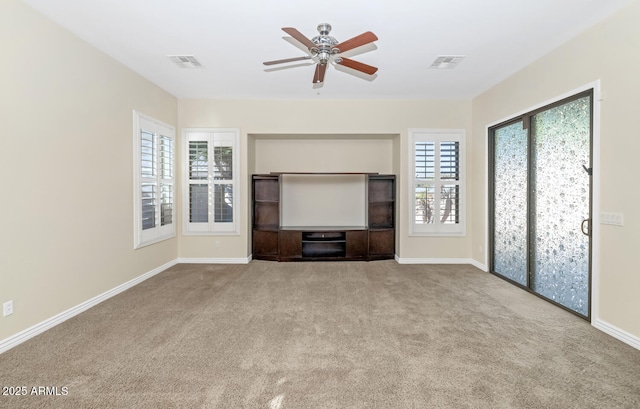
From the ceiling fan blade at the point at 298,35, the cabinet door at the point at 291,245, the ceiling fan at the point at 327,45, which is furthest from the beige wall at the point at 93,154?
the ceiling fan blade at the point at 298,35

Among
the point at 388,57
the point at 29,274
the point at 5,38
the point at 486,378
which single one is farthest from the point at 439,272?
the point at 5,38

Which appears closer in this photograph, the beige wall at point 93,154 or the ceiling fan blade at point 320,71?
the beige wall at point 93,154

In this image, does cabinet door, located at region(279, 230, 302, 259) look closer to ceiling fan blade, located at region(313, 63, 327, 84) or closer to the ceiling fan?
ceiling fan blade, located at region(313, 63, 327, 84)

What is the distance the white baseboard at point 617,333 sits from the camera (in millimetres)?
2519

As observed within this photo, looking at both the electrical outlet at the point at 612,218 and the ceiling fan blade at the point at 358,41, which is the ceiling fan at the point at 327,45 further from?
the electrical outlet at the point at 612,218

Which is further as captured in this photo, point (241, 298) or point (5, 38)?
point (241, 298)

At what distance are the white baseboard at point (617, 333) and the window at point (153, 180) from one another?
5354 millimetres

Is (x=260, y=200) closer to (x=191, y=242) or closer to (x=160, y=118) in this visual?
(x=191, y=242)

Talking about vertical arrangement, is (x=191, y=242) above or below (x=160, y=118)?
below

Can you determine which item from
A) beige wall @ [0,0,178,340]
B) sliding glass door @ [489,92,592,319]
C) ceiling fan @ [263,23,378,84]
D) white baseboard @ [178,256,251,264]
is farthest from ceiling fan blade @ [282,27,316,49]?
white baseboard @ [178,256,251,264]

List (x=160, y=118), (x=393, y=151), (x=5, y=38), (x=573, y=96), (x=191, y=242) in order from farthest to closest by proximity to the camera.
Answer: (x=393, y=151), (x=191, y=242), (x=160, y=118), (x=573, y=96), (x=5, y=38)

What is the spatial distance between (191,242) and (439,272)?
14.0ft

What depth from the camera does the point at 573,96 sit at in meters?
3.18

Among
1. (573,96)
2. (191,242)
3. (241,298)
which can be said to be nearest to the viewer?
(573,96)
